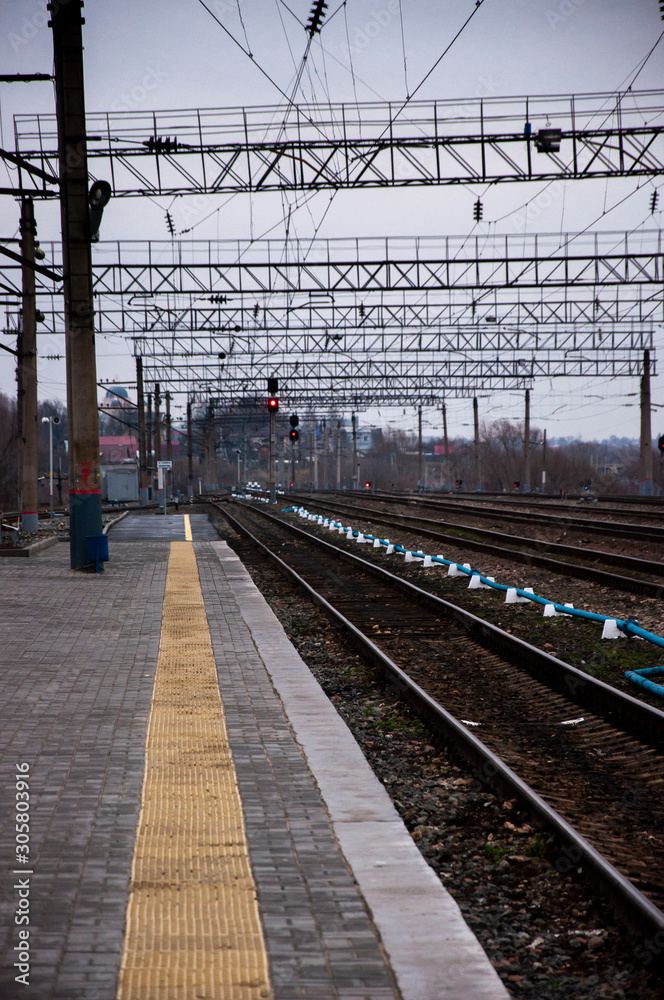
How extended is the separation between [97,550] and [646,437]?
36.1m

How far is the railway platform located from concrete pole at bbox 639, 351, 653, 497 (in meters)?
40.2

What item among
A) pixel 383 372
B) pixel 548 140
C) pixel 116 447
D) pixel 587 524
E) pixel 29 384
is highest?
pixel 548 140

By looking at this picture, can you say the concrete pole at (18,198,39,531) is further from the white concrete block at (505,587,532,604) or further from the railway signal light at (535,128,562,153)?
the white concrete block at (505,587,532,604)

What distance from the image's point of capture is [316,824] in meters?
4.54

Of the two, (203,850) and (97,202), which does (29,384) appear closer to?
(97,202)

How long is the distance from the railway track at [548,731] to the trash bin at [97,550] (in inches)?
191

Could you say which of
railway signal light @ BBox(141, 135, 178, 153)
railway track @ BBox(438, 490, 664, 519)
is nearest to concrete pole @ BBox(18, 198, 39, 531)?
railway signal light @ BBox(141, 135, 178, 153)

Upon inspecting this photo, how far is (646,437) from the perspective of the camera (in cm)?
4541

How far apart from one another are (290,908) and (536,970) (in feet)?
3.15

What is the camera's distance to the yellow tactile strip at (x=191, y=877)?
10.2 feet

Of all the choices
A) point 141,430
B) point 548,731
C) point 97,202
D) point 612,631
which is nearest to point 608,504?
point 141,430

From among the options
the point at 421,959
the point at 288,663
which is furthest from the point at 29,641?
the point at 421,959

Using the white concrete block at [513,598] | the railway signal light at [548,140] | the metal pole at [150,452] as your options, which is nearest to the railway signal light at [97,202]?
the white concrete block at [513,598]

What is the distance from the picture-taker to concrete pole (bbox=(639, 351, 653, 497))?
4516cm
